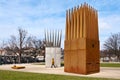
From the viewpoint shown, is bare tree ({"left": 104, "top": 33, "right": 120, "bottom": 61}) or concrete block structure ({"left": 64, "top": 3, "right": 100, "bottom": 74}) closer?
concrete block structure ({"left": 64, "top": 3, "right": 100, "bottom": 74})

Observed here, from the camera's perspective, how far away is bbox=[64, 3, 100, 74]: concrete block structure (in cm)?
2308

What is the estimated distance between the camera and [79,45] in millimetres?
23531

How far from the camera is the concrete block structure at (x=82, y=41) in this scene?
2308 cm

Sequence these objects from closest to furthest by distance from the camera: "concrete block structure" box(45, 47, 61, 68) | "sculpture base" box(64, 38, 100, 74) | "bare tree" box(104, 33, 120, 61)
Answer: "sculpture base" box(64, 38, 100, 74) → "concrete block structure" box(45, 47, 61, 68) → "bare tree" box(104, 33, 120, 61)

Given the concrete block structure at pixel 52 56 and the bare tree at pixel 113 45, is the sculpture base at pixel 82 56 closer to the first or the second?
the concrete block structure at pixel 52 56

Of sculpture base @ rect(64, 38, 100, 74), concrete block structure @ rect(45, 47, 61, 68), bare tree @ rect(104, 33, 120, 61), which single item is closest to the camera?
sculpture base @ rect(64, 38, 100, 74)

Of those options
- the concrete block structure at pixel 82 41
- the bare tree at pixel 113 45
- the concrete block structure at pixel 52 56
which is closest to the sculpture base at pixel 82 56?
the concrete block structure at pixel 82 41

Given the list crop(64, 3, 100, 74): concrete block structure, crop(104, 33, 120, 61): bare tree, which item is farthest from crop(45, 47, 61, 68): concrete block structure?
crop(104, 33, 120, 61): bare tree

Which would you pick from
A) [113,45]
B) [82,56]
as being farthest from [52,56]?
[113,45]

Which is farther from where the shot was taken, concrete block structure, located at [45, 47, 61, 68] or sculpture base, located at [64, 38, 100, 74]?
concrete block structure, located at [45, 47, 61, 68]

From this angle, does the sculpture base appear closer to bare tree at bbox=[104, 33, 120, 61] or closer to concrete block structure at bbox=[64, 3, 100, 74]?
concrete block structure at bbox=[64, 3, 100, 74]

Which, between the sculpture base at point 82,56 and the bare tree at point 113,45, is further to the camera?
the bare tree at point 113,45

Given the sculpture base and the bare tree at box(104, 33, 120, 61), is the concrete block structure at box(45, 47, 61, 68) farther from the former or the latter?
the bare tree at box(104, 33, 120, 61)

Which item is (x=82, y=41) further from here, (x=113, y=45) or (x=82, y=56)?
(x=113, y=45)
